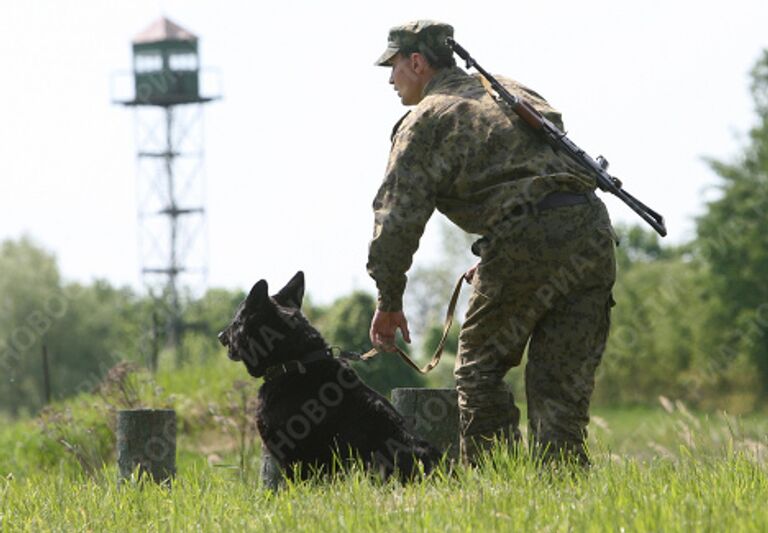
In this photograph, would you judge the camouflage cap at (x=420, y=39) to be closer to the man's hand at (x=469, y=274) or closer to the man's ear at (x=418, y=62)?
the man's ear at (x=418, y=62)

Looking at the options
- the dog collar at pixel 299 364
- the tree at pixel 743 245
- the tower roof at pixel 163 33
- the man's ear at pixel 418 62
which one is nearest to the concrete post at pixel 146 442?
the dog collar at pixel 299 364

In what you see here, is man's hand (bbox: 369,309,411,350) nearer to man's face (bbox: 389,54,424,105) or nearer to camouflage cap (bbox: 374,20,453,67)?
man's face (bbox: 389,54,424,105)

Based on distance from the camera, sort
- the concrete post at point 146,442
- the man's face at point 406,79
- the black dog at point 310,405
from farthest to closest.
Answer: the concrete post at point 146,442 → the man's face at point 406,79 → the black dog at point 310,405

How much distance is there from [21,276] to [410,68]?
44840mm

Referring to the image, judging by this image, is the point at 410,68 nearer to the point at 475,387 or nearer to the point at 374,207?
the point at 374,207

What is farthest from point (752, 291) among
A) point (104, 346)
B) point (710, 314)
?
point (104, 346)

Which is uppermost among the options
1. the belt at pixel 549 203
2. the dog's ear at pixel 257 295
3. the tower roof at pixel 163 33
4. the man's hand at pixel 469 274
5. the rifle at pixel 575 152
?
the tower roof at pixel 163 33

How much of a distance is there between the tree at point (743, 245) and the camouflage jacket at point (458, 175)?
27589mm

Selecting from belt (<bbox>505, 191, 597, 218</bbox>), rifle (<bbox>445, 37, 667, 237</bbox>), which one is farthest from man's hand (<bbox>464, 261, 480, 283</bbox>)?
rifle (<bbox>445, 37, 667, 237</bbox>)

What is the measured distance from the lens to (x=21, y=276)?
48.5m

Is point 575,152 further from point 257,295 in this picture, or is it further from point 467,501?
point 467,501

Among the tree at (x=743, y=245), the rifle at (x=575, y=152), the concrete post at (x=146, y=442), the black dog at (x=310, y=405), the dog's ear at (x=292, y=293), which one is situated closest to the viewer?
the rifle at (x=575, y=152)

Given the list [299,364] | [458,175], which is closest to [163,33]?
[299,364]

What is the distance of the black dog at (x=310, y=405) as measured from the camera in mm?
5867
